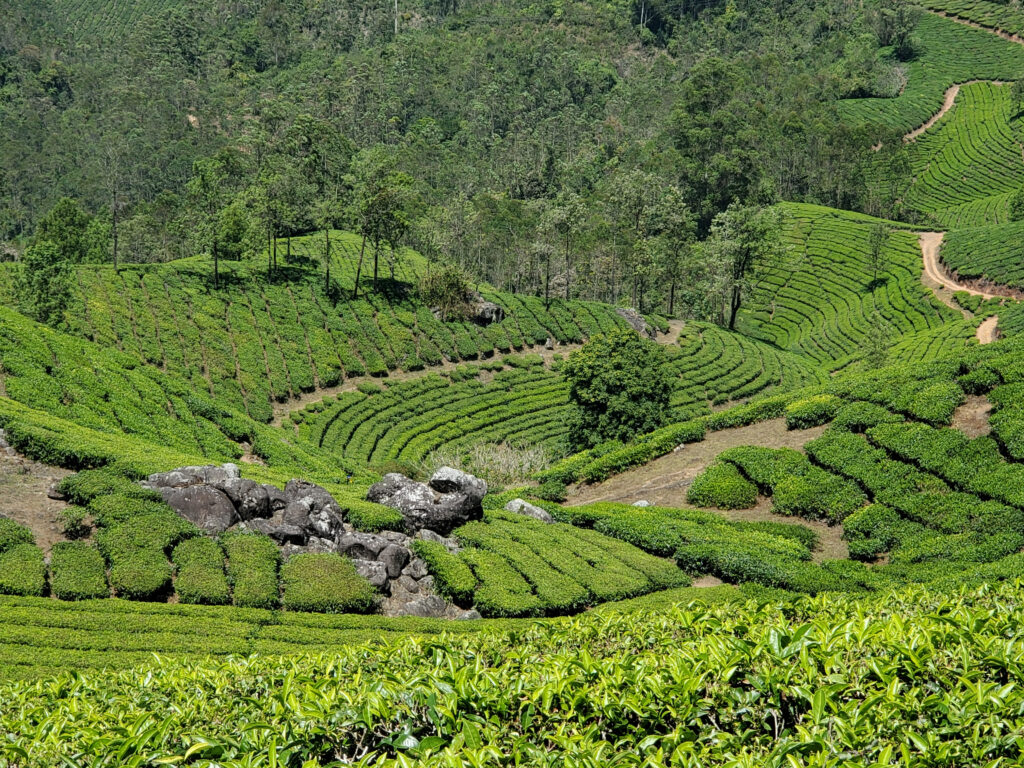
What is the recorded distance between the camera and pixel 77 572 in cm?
2153

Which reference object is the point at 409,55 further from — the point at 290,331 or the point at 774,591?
the point at 774,591

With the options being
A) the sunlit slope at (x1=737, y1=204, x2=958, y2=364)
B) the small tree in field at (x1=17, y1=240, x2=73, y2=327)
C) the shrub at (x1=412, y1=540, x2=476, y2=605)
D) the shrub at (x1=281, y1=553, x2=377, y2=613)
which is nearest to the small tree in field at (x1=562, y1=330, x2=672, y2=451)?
the shrub at (x1=412, y1=540, x2=476, y2=605)

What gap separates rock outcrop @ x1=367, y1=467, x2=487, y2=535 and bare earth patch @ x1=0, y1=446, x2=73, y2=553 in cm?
1050

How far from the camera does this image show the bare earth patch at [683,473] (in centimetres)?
3266

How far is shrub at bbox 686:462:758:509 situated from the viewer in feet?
102

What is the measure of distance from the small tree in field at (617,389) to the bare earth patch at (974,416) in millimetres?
15761

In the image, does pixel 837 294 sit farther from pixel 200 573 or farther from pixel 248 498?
pixel 200 573

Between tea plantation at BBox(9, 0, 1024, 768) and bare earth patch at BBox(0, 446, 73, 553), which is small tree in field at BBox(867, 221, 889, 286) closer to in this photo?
tea plantation at BBox(9, 0, 1024, 768)

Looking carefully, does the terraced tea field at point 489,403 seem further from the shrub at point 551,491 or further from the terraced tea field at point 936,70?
the terraced tea field at point 936,70

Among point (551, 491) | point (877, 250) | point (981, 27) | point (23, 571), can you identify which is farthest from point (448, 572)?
point (981, 27)

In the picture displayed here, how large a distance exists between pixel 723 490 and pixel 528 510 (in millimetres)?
8054

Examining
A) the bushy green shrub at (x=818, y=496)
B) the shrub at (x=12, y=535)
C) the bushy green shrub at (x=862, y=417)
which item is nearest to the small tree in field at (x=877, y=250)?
the bushy green shrub at (x=862, y=417)

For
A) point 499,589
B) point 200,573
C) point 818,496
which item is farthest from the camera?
point 818,496

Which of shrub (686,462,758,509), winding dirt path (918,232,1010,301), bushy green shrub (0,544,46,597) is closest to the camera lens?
bushy green shrub (0,544,46,597)
